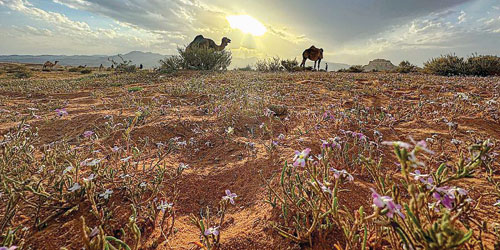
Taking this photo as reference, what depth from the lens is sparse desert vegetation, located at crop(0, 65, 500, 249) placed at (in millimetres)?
1046

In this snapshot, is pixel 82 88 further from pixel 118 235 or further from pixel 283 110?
pixel 118 235

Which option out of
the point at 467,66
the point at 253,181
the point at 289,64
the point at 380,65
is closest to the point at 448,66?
the point at 467,66

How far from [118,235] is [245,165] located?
1231mm

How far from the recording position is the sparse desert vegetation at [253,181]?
105 centimetres

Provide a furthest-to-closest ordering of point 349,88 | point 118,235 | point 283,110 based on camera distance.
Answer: point 349,88 < point 283,110 < point 118,235

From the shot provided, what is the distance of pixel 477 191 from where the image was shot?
5.69ft

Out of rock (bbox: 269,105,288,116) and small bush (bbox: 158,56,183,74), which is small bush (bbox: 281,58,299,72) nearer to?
small bush (bbox: 158,56,183,74)

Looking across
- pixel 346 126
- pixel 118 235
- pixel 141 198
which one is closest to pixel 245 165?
pixel 141 198

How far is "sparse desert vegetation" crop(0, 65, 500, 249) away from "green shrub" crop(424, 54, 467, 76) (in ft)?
28.3

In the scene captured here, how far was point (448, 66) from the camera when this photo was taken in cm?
1109

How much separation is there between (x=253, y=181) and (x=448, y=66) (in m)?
13.3

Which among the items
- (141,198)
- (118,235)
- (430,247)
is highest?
(430,247)

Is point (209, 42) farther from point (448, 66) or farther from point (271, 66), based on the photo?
point (448, 66)

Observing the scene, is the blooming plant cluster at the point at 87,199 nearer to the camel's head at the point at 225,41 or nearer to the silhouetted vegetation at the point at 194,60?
the silhouetted vegetation at the point at 194,60
